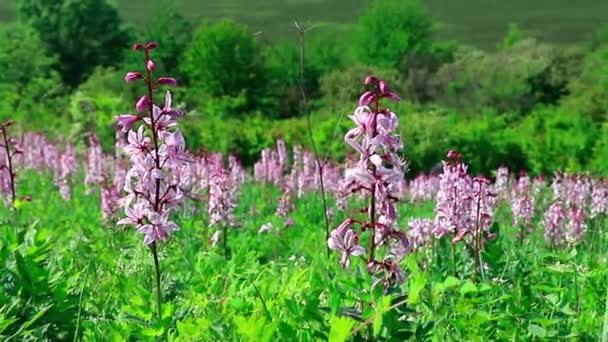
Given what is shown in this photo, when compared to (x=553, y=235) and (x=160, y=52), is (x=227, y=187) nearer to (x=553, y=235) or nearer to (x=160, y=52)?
(x=553, y=235)

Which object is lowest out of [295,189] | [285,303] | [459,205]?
[295,189]

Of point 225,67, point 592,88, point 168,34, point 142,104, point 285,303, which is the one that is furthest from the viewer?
point 168,34

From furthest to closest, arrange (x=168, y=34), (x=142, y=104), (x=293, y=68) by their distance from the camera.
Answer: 1. (x=168, y=34)
2. (x=293, y=68)
3. (x=142, y=104)

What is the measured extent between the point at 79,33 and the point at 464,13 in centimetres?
3930

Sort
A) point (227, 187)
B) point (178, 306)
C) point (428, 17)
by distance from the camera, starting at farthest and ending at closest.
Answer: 1. point (428, 17)
2. point (227, 187)
3. point (178, 306)

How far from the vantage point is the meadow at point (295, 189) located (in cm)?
251

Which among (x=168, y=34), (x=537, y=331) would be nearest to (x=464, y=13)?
(x=168, y=34)

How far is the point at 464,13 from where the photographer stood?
77.1 metres

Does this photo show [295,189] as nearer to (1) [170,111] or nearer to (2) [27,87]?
(1) [170,111]

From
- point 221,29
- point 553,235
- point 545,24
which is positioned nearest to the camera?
point 553,235

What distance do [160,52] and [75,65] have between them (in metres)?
5.62

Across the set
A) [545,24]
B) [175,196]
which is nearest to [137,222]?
[175,196]

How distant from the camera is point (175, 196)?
110 inches

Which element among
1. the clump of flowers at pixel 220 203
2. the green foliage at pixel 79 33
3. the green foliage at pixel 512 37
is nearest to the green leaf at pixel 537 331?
the clump of flowers at pixel 220 203
